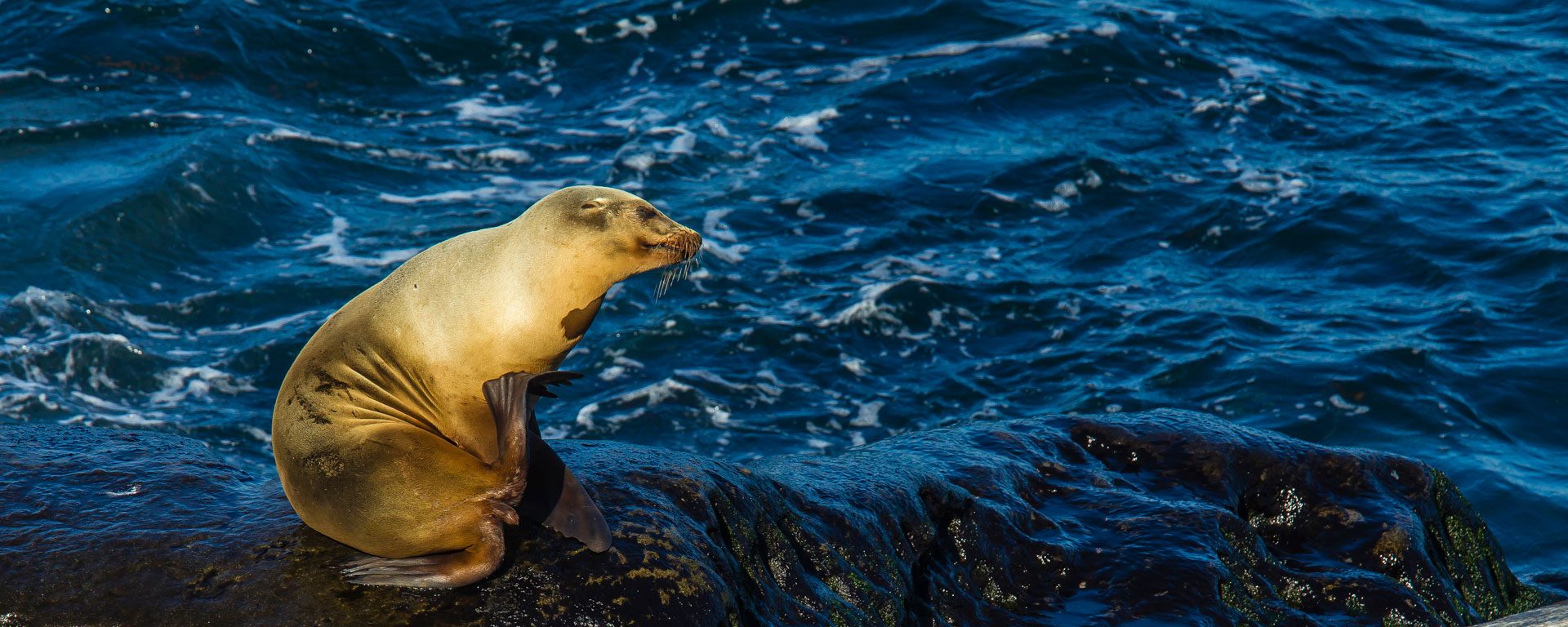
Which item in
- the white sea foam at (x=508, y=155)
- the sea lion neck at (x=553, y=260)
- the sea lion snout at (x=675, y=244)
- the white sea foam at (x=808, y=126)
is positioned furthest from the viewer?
the white sea foam at (x=808, y=126)

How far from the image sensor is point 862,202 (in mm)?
12766

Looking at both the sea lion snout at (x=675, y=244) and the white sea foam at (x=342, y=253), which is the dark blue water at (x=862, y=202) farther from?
the sea lion snout at (x=675, y=244)

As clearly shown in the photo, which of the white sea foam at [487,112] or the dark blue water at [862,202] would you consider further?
the white sea foam at [487,112]

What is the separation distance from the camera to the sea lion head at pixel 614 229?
469 cm

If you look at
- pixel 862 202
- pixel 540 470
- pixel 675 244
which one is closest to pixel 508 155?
pixel 862 202

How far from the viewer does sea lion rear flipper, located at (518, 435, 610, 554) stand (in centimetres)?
443

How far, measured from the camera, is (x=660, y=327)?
11.0 m

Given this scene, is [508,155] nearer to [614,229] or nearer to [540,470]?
[614,229]

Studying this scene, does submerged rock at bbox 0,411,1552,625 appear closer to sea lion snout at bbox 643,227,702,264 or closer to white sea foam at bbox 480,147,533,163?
sea lion snout at bbox 643,227,702,264

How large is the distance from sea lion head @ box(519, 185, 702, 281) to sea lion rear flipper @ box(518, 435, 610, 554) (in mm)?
673

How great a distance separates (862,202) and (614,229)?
816cm

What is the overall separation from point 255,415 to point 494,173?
13.6 feet

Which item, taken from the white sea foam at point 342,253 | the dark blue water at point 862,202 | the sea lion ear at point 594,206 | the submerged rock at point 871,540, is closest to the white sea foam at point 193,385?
the dark blue water at point 862,202

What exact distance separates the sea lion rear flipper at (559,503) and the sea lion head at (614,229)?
673 millimetres
